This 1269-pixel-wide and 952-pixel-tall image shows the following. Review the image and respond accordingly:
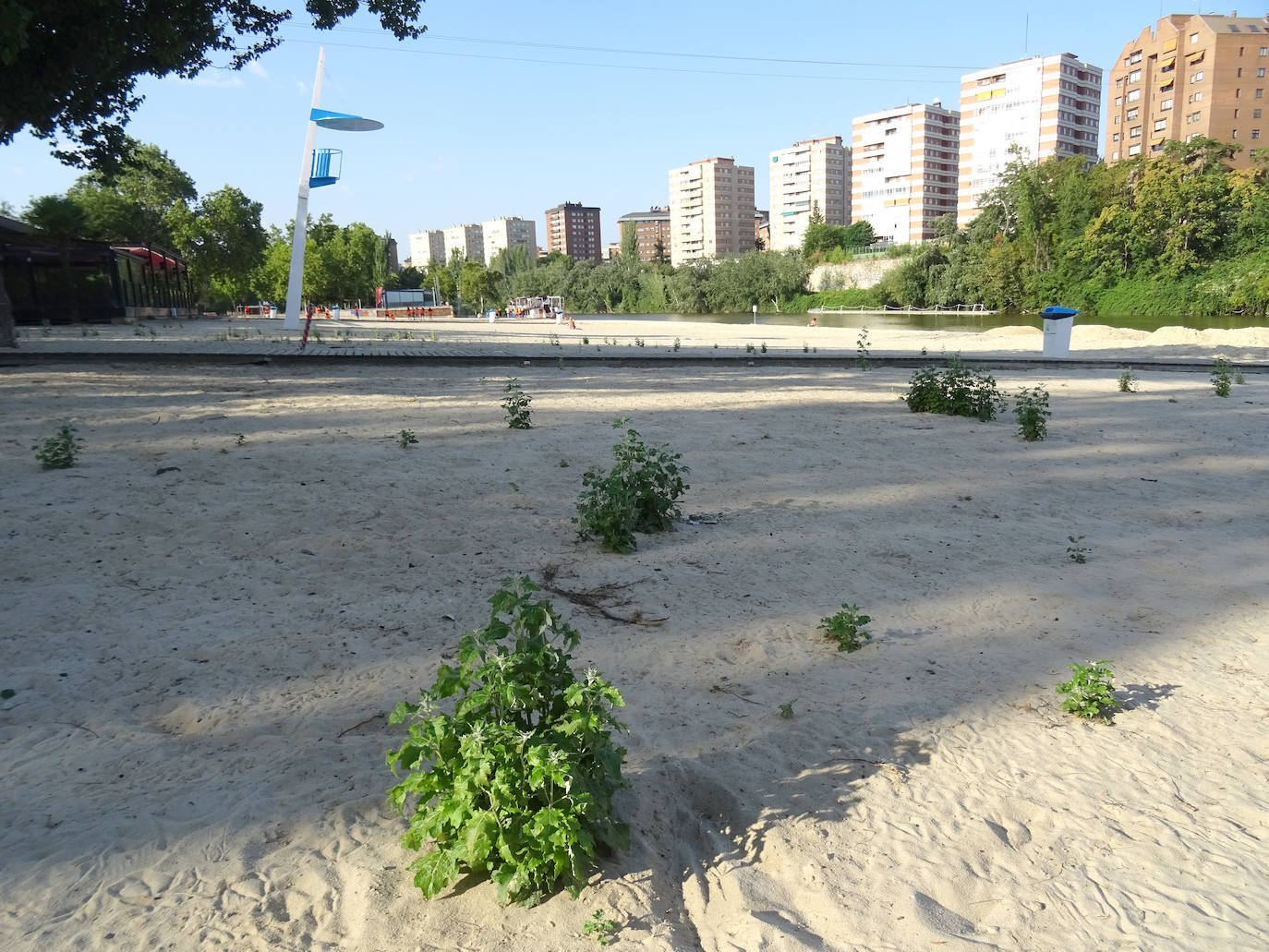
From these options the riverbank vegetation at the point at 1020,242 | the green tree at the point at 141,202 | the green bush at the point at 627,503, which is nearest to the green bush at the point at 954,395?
the green bush at the point at 627,503

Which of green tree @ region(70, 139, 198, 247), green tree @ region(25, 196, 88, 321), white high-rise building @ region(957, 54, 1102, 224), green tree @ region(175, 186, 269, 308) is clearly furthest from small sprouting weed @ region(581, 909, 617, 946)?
white high-rise building @ region(957, 54, 1102, 224)

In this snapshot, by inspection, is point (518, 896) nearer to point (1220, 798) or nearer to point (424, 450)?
point (1220, 798)

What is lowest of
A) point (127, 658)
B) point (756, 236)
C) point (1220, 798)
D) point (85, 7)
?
point (1220, 798)

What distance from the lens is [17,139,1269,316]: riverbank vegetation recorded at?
45.4 m

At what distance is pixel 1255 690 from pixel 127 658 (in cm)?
512

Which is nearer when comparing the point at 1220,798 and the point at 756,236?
the point at 1220,798

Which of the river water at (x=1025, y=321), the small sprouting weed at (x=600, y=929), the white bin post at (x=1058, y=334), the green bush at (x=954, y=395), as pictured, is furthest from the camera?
the river water at (x=1025, y=321)

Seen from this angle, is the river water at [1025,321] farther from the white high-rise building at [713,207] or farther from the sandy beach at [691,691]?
the white high-rise building at [713,207]

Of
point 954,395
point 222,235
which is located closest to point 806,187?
point 222,235

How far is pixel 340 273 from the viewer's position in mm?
64938

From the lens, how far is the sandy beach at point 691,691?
94.1 inches

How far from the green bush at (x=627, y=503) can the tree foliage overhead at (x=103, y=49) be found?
8911 mm

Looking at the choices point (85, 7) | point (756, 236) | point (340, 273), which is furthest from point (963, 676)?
point (756, 236)

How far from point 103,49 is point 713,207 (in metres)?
156
